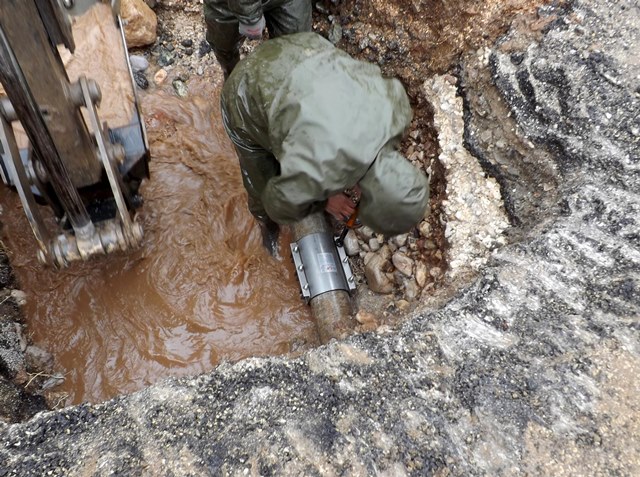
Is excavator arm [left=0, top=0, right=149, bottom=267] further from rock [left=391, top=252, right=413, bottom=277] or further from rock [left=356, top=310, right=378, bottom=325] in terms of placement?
rock [left=391, top=252, right=413, bottom=277]

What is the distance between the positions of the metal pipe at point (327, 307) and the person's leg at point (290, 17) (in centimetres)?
132

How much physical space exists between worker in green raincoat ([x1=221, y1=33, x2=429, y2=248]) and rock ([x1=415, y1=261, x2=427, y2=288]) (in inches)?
28.4

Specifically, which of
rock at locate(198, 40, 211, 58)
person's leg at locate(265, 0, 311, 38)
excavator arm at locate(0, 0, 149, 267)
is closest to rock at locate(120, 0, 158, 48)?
rock at locate(198, 40, 211, 58)

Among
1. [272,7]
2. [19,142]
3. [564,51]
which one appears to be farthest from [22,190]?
[564,51]

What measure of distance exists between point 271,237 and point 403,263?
1.04 meters

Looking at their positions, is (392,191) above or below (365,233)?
above

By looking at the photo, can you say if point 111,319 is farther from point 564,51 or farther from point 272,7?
point 564,51

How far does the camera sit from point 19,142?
2506 millimetres

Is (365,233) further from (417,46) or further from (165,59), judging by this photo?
(165,59)

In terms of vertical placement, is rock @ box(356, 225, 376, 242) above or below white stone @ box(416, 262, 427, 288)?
below

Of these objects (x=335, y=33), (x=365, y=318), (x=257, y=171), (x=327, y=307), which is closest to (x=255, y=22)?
(x=257, y=171)

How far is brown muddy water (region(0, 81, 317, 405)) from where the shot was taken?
327cm

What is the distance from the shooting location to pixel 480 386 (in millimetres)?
2133

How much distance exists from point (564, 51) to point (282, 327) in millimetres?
2525
